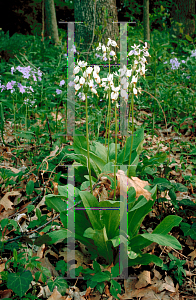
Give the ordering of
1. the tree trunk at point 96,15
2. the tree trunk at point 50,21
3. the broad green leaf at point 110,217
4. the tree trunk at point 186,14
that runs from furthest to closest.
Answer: the tree trunk at point 186,14, the tree trunk at point 50,21, the tree trunk at point 96,15, the broad green leaf at point 110,217

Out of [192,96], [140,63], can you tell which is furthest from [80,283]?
[192,96]

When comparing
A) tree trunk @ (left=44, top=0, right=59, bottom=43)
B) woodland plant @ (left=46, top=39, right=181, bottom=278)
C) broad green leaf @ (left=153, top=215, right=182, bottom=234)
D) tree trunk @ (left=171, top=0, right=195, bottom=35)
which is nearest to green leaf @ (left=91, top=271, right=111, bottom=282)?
woodland plant @ (left=46, top=39, right=181, bottom=278)

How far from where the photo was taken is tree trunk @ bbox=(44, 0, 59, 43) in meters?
6.52

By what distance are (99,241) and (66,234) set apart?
214 mm

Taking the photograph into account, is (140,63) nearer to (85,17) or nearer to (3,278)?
(3,278)

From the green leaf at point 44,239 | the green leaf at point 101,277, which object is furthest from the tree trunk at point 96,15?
the green leaf at point 101,277

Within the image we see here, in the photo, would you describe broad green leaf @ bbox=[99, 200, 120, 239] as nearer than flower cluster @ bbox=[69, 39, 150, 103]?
No

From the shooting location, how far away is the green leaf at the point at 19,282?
1.16 metres

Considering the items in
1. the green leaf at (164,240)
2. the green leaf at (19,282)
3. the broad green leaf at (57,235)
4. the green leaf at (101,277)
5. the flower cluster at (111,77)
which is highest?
the flower cluster at (111,77)

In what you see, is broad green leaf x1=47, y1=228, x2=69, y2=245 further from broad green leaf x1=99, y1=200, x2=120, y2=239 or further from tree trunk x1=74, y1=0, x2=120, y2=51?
tree trunk x1=74, y1=0, x2=120, y2=51

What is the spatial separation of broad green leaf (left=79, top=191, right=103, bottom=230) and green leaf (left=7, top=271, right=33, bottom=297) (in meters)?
0.42

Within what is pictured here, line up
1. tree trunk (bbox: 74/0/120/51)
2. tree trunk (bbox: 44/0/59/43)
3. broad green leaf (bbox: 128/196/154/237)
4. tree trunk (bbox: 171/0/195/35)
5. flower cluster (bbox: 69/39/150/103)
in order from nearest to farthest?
flower cluster (bbox: 69/39/150/103) < broad green leaf (bbox: 128/196/154/237) < tree trunk (bbox: 74/0/120/51) < tree trunk (bbox: 44/0/59/43) < tree trunk (bbox: 171/0/195/35)

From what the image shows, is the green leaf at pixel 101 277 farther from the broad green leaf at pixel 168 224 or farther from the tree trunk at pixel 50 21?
the tree trunk at pixel 50 21

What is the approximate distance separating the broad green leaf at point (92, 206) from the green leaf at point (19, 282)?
417 millimetres
